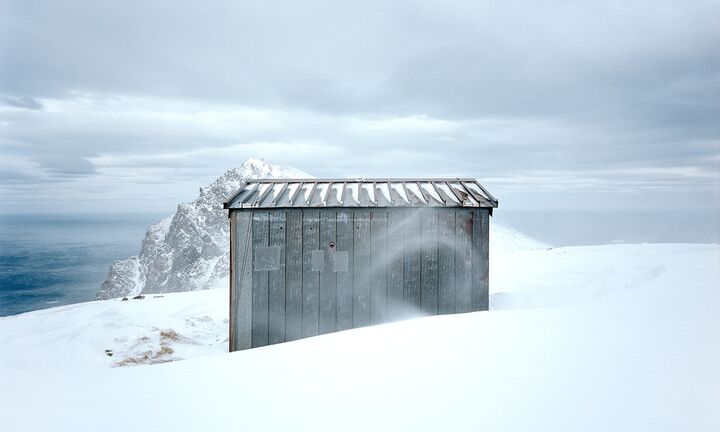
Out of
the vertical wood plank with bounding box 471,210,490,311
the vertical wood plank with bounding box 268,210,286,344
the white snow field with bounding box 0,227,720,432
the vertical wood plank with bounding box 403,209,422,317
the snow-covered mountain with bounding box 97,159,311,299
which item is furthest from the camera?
the snow-covered mountain with bounding box 97,159,311,299

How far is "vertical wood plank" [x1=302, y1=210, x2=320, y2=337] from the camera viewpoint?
28.5 ft

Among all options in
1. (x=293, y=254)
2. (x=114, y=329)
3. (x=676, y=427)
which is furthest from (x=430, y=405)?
(x=114, y=329)

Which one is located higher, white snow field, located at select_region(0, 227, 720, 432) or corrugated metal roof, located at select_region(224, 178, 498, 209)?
corrugated metal roof, located at select_region(224, 178, 498, 209)

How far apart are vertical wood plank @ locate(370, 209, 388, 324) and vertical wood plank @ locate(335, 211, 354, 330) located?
46 centimetres

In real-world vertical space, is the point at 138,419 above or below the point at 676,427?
below

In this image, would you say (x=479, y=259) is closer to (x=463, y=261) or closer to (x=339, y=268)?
(x=463, y=261)

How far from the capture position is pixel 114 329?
10406 mm

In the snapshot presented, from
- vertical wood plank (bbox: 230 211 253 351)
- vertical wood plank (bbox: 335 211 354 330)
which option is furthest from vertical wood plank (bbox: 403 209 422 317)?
vertical wood plank (bbox: 230 211 253 351)

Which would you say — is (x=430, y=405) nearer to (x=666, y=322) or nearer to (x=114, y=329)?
(x=666, y=322)

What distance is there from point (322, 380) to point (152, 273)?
10900 centimetres

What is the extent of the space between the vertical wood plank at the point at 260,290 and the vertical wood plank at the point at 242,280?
9cm

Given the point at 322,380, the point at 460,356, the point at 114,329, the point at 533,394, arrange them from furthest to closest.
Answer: the point at 114,329 → the point at 460,356 → the point at 322,380 → the point at 533,394

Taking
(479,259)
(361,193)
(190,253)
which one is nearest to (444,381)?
(479,259)

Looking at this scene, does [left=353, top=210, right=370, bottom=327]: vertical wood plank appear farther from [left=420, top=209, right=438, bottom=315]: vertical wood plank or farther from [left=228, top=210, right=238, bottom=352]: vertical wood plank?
[left=228, top=210, right=238, bottom=352]: vertical wood plank
